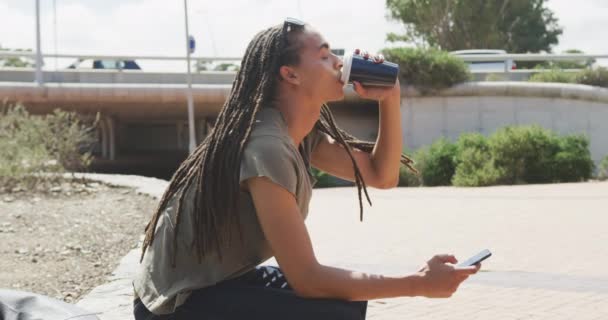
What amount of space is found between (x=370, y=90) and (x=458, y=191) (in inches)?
566

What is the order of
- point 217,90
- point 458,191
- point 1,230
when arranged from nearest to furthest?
1. point 1,230
2. point 458,191
3. point 217,90

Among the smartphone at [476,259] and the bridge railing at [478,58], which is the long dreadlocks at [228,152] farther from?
the bridge railing at [478,58]

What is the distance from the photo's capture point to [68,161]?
51.2 feet

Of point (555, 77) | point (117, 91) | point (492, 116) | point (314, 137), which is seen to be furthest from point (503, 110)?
point (314, 137)

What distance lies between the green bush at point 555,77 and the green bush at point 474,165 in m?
5.49

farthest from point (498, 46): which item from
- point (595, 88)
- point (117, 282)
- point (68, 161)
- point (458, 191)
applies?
point (117, 282)

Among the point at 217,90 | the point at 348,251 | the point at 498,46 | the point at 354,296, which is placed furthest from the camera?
the point at 498,46

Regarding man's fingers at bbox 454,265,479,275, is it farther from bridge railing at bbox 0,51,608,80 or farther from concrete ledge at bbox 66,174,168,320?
bridge railing at bbox 0,51,608,80

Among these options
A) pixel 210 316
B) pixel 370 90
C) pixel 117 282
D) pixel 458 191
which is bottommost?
pixel 458 191

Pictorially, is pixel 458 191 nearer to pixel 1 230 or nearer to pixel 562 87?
pixel 562 87

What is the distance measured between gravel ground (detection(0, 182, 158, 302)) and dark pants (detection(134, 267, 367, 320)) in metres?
3.43

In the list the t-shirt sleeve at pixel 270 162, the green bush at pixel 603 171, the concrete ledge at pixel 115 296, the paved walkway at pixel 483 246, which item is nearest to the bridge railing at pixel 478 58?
the green bush at pixel 603 171

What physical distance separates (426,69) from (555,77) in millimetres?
3728

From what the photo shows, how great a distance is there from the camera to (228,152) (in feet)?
7.73
